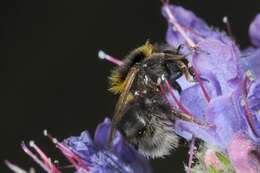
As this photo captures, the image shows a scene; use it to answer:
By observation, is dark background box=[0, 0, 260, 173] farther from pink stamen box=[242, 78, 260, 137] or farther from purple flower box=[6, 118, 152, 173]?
pink stamen box=[242, 78, 260, 137]

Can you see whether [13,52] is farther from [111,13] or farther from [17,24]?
[111,13]

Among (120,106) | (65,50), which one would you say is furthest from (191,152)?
(65,50)

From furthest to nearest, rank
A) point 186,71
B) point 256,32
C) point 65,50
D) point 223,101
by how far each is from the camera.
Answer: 1. point 65,50
2. point 256,32
3. point 186,71
4. point 223,101

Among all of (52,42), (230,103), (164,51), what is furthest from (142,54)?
(52,42)

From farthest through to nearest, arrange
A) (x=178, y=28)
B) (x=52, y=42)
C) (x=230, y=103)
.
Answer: (x=52, y=42) < (x=178, y=28) < (x=230, y=103)

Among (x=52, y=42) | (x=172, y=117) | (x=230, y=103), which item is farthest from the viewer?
(x=52, y=42)

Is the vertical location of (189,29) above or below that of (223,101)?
above

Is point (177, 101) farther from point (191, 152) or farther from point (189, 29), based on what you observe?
point (189, 29)

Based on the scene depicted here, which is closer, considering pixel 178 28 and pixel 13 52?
pixel 178 28

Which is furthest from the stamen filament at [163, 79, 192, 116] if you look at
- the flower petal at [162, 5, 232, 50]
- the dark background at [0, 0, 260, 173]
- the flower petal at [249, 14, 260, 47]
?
the dark background at [0, 0, 260, 173]
